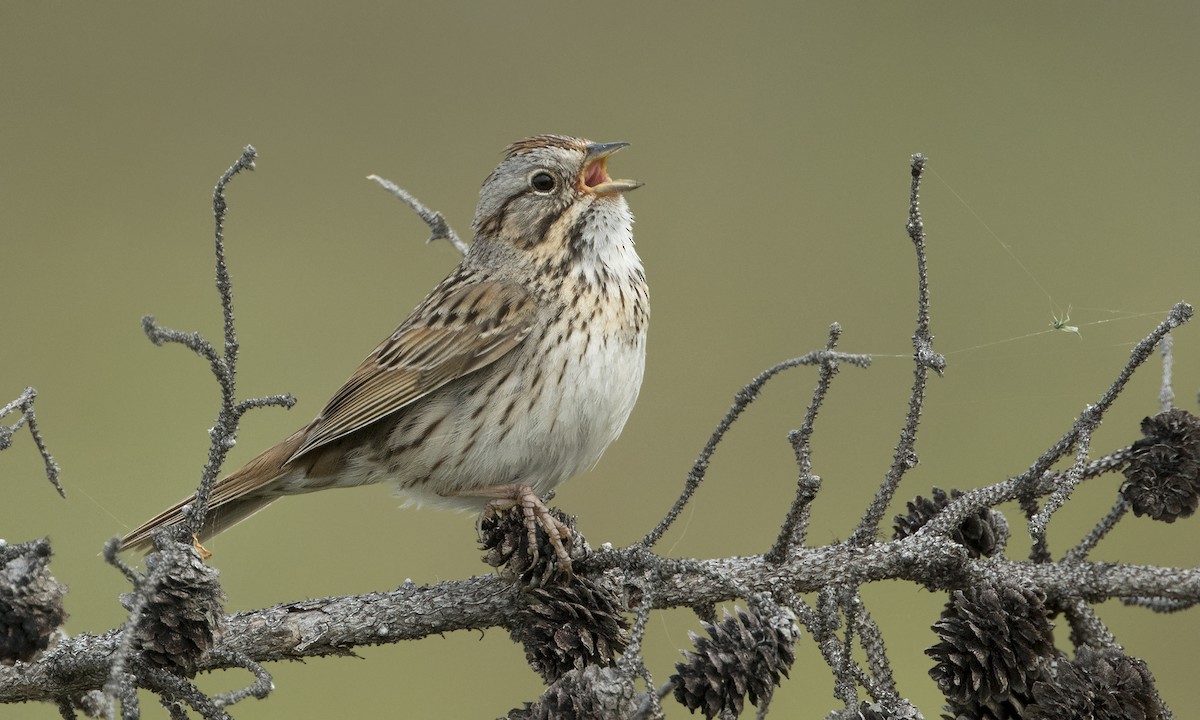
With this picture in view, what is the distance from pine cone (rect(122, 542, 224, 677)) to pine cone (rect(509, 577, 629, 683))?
42 centimetres

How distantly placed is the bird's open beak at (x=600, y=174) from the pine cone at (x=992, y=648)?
1.26m

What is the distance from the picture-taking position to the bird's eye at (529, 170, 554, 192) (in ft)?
9.07

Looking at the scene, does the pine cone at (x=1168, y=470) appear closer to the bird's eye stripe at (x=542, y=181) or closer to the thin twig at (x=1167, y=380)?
the thin twig at (x=1167, y=380)

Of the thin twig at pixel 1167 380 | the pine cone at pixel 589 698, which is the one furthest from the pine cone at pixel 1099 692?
the pine cone at pixel 589 698

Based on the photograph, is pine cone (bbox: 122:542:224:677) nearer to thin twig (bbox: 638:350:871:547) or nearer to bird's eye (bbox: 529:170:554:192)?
thin twig (bbox: 638:350:871:547)

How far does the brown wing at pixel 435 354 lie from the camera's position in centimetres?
258

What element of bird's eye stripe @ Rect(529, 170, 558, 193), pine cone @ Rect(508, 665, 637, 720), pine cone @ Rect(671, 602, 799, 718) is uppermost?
bird's eye stripe @ Rect(529, 170, 558, 193)

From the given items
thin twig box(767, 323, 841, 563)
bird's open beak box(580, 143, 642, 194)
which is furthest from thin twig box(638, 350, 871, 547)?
bird's open beak box(580, 143, 642, 194)

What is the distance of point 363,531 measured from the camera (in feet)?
13.1

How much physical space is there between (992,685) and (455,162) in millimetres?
3338

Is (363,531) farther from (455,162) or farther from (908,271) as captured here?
(908,271)

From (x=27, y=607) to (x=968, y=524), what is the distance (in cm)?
126

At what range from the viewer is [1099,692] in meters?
1.55

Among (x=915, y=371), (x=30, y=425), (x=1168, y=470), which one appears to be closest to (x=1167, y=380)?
(x=1168, y=470)
